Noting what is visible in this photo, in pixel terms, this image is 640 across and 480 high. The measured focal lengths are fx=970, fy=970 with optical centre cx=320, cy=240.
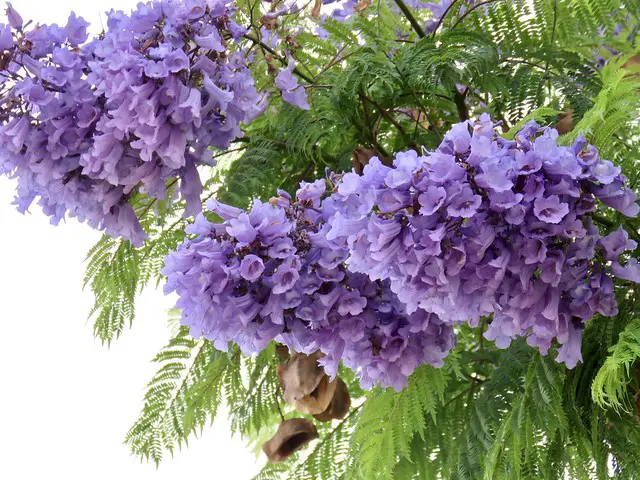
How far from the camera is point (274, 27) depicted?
76 cm

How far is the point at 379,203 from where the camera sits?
1.66 feet

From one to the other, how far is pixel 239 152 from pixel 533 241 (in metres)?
0.55

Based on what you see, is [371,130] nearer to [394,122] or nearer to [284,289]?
[394,122]

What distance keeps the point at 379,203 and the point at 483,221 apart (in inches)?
2.2

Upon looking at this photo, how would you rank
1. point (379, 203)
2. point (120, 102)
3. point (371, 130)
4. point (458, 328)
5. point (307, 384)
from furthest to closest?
1. point (458, 328)
2. point (371, 130)
3. point (307, 384)
4. point (120, 102)
5. point (379, 203)

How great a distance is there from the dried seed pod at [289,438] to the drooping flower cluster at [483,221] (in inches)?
13.9

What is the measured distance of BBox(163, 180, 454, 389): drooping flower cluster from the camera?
551 mm

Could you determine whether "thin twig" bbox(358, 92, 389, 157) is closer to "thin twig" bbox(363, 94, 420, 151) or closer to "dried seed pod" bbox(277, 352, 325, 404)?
"thin twig" bbox(363, 94, 420, 151)

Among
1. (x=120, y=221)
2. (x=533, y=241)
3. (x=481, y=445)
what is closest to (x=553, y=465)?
(x=481, y=445)

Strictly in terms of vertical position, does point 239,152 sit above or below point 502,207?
above

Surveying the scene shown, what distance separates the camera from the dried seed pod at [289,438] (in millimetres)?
868

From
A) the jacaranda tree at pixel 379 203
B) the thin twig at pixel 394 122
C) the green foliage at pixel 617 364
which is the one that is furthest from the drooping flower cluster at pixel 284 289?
the thin twig at pixel 394 122

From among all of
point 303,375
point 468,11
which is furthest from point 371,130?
point 303,375

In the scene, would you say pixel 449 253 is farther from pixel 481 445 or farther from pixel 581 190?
pixel 481 445
